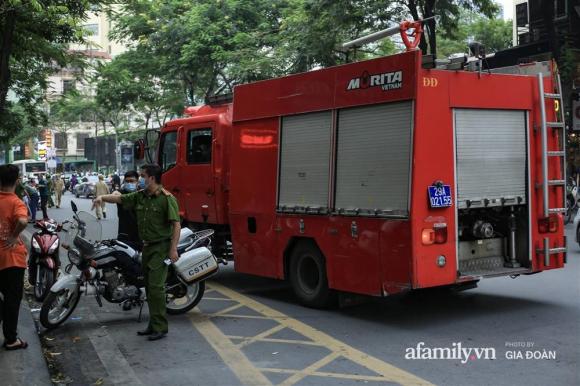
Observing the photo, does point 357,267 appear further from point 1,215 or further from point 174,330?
point 1,215

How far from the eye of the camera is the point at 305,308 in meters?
7.55

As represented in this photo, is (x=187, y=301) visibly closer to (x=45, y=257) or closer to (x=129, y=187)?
(x=45, y=257)

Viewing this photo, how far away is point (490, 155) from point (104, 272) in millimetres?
4437

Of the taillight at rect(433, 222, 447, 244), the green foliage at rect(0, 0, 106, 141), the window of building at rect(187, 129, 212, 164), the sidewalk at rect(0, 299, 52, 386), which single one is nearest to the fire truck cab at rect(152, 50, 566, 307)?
the taillight at rect(433, 222, 447, 244)

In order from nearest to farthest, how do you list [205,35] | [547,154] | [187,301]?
[547,154], [187,301], [205,35]

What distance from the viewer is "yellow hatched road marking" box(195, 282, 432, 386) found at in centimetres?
491

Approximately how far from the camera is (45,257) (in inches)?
328

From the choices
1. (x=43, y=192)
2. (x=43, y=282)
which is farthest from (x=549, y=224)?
(x=43, y=192)

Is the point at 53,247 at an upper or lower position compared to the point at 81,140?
lower

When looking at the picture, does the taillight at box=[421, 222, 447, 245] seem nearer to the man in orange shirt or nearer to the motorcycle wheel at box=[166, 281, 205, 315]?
the motorcycle wheel at box=[166, 281, 205, 315]

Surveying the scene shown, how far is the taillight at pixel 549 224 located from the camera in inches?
282

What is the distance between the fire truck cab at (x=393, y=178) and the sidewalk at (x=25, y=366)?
3.14m

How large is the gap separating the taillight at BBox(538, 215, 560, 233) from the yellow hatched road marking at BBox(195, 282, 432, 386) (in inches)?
114

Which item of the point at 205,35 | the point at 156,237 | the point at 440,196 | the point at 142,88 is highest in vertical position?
the point at 205,35
